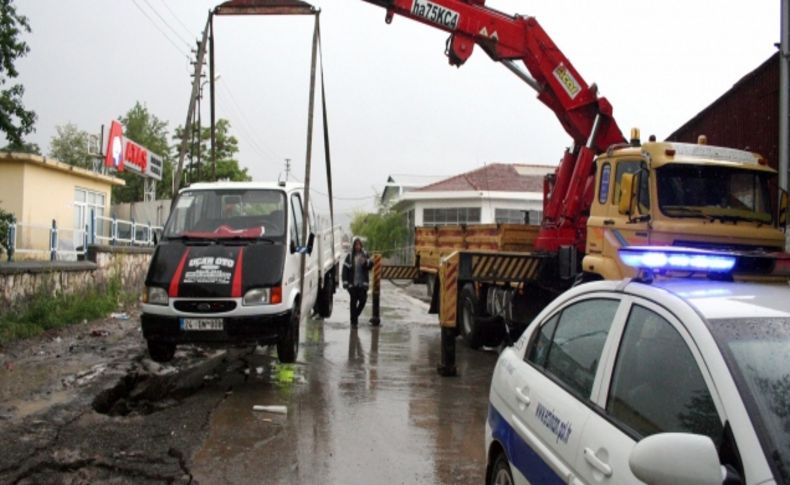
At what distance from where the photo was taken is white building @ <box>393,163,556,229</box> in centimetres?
3294

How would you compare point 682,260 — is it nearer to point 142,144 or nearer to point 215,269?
point 215,269

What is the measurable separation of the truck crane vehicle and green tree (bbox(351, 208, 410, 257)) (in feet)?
90.5

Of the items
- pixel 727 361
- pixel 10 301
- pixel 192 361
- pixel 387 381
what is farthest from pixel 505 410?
pixel 10 301

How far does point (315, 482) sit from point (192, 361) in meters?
4.33

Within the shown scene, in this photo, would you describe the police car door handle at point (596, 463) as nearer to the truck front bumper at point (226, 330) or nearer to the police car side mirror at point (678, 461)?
the police car side mirror at point (678, 461)

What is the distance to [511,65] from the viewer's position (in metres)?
10.5

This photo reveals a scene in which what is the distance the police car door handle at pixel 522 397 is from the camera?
11.3ft

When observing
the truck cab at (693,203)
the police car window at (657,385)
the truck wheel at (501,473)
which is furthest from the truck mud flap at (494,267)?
Answer: the police car window at (657,385)

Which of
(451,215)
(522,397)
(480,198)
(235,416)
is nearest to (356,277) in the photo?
(235,416)

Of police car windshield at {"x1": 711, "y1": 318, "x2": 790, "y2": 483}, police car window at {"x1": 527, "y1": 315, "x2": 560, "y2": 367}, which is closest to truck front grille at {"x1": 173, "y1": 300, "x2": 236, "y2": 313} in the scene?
police car window at {"x1": 527, "y1": 315, "x2": 560, "y2": 367}

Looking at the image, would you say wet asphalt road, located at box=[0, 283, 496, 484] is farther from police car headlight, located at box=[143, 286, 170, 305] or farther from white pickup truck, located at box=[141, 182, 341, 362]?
police car headlight, located at box=[143, 286, 170, 305]

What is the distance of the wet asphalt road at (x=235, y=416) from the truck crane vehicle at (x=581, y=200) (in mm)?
964

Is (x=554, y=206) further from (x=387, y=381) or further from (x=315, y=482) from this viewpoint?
(x=315, y=482)

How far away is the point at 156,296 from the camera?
25.4 feet
